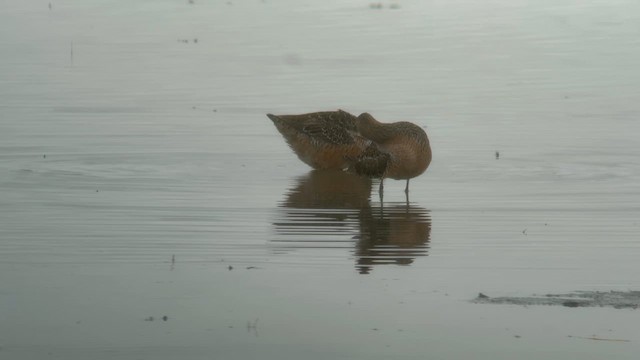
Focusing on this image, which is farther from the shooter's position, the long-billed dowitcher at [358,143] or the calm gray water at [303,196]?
the long-billed dowitcher at [358,143]

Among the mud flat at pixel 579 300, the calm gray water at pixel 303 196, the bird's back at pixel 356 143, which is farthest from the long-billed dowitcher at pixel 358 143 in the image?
the mud flat at pixel 579 300

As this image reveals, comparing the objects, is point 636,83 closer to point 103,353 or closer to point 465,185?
point 465,185

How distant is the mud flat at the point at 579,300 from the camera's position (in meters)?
8.53

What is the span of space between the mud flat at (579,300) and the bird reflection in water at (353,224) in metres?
1.06

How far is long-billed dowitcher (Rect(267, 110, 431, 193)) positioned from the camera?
13.2m

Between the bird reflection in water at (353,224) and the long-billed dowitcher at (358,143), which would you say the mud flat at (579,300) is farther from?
the long-billed dowitcher at (358,143)

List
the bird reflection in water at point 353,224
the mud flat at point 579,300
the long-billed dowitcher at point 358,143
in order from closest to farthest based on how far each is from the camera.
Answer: the mud flat at point 579,300 < the bird reflection in water at point 353,224 < the long-billed dowitcher at point 358,143

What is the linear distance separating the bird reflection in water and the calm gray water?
3 cm

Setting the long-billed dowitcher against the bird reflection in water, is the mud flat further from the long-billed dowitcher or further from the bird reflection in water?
the long-billed dowitcher

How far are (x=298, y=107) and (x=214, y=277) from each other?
336 inches

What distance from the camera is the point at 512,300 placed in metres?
8.62

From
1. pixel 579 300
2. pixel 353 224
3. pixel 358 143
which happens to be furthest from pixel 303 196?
pixel 579 300

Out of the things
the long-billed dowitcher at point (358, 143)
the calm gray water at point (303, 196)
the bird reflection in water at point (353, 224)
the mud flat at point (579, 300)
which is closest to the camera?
the calm gray water at point (303, 196)

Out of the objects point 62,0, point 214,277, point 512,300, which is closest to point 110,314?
point 214,277
